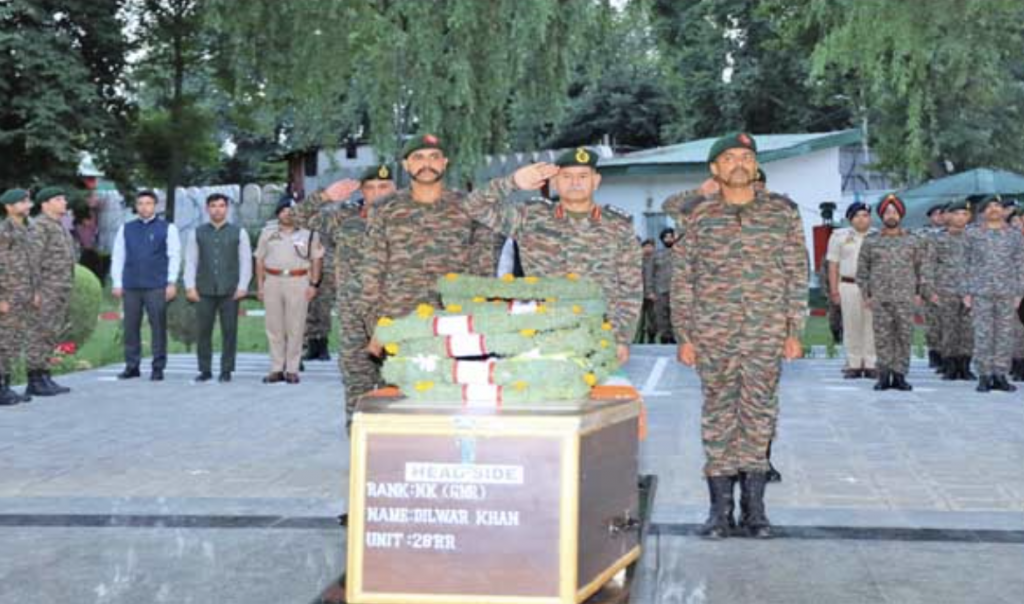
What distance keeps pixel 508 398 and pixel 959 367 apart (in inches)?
496

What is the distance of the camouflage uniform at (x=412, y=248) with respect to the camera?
7621mm

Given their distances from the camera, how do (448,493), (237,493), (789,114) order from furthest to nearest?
(789,114) → (237,493) → (448,493)

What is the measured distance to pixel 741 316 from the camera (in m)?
7.24

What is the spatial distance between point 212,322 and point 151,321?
0.64 metres

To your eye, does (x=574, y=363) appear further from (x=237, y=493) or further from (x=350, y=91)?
(x=350, y=91)

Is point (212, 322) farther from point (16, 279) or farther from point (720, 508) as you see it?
point (720, 508)

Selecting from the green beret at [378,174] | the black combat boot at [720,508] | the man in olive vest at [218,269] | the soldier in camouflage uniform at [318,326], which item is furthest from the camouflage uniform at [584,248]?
the soldier in camouflage uniform at [318,326]

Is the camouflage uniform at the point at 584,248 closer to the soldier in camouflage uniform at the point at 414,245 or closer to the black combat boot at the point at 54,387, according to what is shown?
the soldier in camouflage uniform at the point at 414,245

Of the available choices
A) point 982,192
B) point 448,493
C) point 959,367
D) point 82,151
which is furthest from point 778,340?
point 82,151

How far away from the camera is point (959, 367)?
16.1m

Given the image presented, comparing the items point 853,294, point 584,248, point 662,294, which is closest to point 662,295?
point 662,294

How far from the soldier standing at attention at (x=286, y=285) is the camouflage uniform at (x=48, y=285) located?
2049 mm

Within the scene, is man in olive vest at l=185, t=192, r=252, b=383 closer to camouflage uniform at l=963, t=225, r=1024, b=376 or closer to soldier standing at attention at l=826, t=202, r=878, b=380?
soldier standing at attention at l=826, t=202, r=878, b=380

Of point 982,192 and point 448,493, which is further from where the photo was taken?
point 982,192
